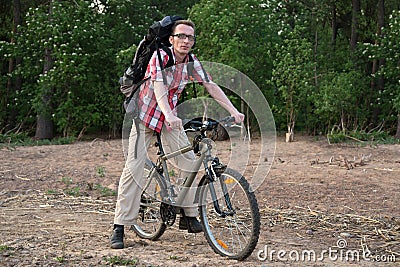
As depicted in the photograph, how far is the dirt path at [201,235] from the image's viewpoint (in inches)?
156

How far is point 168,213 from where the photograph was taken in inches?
167

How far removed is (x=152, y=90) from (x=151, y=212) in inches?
40.6

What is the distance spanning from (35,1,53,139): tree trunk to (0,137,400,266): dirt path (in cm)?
374

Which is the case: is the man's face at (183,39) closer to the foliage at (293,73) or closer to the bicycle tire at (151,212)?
the bicycle tire at (151,212)

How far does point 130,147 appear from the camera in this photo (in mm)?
4234

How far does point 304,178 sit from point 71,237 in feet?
11.1

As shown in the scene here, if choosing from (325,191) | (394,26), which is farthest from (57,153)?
(394,26)

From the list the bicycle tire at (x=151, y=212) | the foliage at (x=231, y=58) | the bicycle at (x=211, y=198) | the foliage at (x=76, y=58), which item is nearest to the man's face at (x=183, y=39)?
the bicycle at (x=211, y=198)

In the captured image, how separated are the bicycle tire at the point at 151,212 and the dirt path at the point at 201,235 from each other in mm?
84

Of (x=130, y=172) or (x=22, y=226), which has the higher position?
(x=130, y=172)

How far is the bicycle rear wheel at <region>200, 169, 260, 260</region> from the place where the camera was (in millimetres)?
3686

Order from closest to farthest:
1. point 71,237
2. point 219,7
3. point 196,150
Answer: point 196,150
point 71,237
point 219,7

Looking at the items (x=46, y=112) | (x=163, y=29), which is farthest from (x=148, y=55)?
(x=46, y=112)

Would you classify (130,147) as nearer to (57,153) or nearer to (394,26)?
(57,153)
